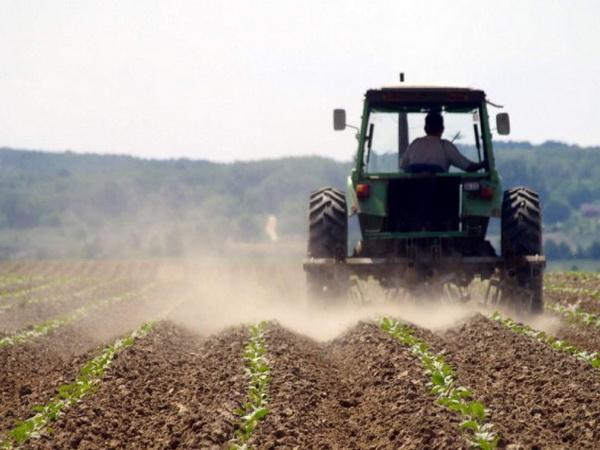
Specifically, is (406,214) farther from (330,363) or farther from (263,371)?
(263,371)

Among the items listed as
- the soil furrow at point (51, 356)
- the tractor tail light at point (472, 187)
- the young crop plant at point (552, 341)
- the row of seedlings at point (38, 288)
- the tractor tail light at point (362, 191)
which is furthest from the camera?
the row of seedlings at point (38, 288)

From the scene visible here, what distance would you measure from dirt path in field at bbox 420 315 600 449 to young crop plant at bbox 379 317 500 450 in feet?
0.39

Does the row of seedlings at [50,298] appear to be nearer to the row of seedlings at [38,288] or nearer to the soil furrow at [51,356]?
the row of seedlings at [38,288]

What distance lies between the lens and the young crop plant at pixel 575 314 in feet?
55.4

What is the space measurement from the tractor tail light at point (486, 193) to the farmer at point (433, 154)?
607mm

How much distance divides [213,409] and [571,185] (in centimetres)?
10673

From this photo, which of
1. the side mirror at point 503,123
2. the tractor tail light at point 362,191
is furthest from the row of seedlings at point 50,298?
the side mirror at point 503,123

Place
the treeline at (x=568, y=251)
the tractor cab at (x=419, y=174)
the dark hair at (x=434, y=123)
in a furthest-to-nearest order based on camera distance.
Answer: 1. the treeline at (x=568, y=251)
2. the dark hair at (x=434, y=123)
3. the tractor cab at (x=419, y=174)

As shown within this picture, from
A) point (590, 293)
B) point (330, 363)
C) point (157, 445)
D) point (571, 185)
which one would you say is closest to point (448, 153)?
point (330, 363)

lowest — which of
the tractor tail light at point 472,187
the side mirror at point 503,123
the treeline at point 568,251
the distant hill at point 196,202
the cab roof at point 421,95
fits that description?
the treeline at point 568,251

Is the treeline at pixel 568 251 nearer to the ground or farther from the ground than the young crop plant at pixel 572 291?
nearer to the ground

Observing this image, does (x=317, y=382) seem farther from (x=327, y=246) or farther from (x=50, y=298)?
(x=50, y=298)

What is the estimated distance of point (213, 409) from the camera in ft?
30.8

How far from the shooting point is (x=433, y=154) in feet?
54.0
